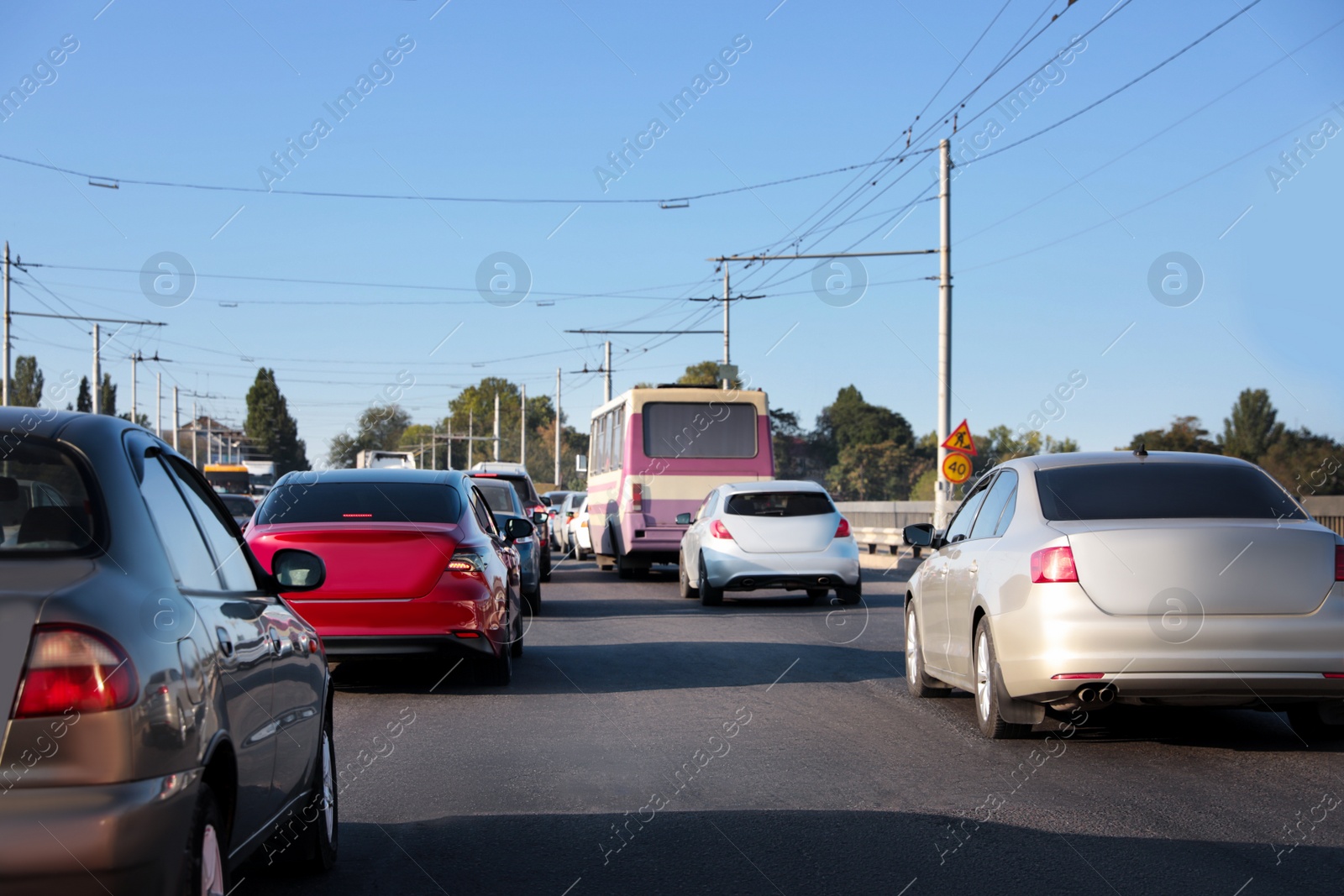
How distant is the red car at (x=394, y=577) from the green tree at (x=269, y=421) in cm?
16656

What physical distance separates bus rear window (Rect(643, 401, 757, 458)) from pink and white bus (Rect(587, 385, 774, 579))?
0.01m

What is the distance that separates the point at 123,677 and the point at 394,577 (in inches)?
284

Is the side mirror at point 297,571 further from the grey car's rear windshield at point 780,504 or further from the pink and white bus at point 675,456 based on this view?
the pink and white bus at point 675,456

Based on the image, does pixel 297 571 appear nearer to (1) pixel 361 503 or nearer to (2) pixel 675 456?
(1) pixel 361 503

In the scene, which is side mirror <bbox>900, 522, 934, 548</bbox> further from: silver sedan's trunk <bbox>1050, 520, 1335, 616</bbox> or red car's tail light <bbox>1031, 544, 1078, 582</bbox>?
silver sedan's trunk <bbox>1050, 520, 1335, 616</bbox>

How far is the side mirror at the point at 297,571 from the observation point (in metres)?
5.23

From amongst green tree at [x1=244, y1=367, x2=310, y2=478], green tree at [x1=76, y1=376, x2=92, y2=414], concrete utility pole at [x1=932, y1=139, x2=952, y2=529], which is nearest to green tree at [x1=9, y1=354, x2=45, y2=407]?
green tree at [x1=76, y1=376, x2=92, y2=414]

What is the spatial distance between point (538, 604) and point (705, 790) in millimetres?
12129

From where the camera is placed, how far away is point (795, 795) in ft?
22.7

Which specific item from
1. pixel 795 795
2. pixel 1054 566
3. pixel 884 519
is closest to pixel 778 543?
pixel 1054 566

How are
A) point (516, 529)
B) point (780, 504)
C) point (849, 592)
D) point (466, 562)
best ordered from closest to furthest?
point (466, 562) < point (516, 529) < point (780, 504) < point (849, 592)

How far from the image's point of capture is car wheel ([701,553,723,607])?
2003 cm

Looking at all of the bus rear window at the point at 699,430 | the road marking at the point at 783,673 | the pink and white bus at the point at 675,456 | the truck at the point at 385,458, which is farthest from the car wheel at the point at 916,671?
the truck at the point at 385,458

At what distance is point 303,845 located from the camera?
528cm
